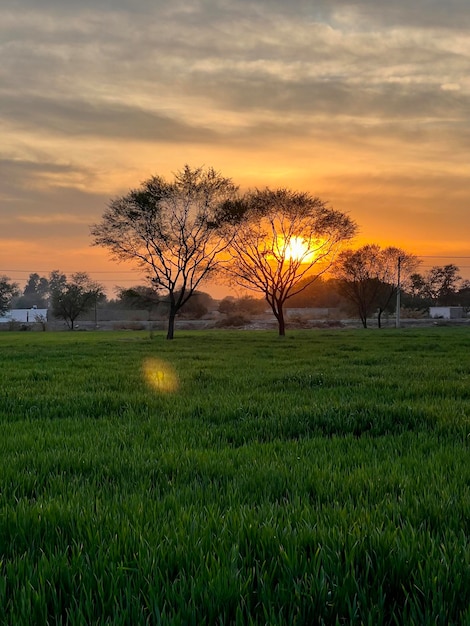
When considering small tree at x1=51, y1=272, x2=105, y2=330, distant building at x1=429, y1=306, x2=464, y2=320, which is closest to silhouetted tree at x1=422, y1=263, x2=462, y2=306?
distant building at x1=429, y1=306, x2=464, y2=320

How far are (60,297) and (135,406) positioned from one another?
81274 millimetres

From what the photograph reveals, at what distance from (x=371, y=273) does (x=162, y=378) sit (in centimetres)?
6023

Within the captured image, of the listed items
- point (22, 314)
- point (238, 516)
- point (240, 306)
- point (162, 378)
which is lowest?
point (162, 378)

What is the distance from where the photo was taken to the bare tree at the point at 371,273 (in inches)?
2606

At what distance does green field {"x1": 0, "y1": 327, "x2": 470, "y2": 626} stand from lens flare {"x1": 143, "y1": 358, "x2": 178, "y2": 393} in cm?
299

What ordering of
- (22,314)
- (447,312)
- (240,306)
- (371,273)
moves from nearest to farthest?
1. (371,273)
2. (447,312)
3. (240,306)
4. (22,314)

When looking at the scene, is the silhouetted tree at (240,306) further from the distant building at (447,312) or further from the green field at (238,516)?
the green field at (238,516)

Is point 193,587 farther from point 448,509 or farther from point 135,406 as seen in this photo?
point 135,406

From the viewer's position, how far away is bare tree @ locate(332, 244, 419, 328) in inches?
2606

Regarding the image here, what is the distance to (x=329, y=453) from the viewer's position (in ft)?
17.5

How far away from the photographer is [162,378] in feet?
41.8

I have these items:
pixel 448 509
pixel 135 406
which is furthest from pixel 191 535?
pixel 135 406

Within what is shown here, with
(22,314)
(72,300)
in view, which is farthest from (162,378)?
A: (22,314)

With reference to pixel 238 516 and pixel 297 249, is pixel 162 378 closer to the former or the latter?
pixel 238 516
